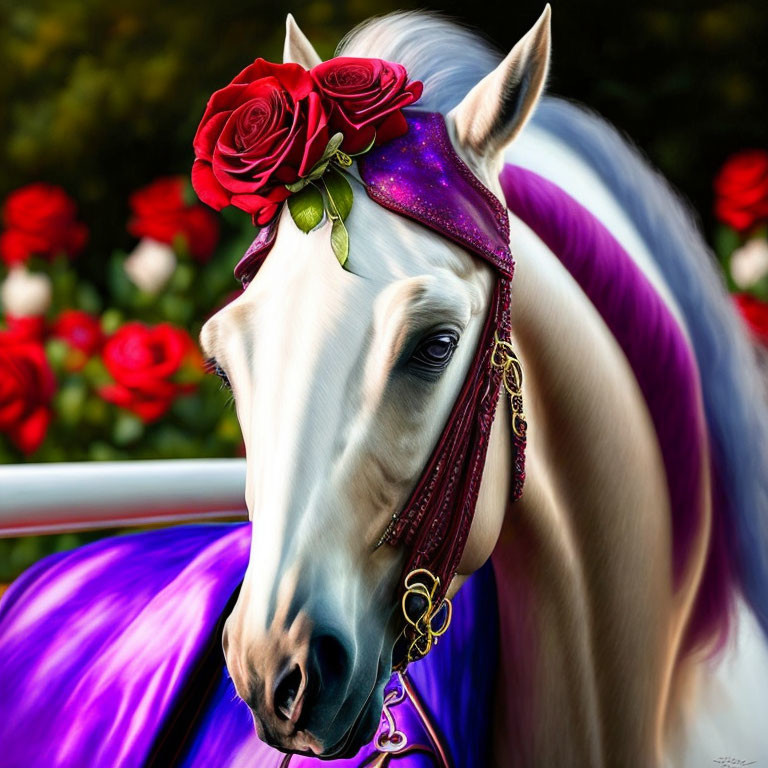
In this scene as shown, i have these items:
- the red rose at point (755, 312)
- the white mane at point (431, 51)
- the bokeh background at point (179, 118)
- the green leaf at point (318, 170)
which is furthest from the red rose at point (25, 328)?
the red rose at point (755, 312)

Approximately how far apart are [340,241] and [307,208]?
0.04 meters

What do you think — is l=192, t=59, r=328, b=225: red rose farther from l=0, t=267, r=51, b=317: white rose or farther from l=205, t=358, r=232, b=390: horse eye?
l=0, t=267, r=51, b=317: white rose

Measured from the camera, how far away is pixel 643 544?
23.3 inches

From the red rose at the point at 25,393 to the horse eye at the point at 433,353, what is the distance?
2.51 ft

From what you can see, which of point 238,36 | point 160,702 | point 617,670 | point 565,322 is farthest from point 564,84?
point 160,702

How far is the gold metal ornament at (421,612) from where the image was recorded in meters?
0.47

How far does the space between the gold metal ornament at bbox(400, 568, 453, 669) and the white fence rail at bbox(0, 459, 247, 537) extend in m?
0.36

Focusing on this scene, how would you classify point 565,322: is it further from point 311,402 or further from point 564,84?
point 564,84

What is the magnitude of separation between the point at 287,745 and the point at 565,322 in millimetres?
319

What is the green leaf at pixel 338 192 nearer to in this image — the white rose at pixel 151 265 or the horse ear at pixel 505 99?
the horse ear at pixel 505 99

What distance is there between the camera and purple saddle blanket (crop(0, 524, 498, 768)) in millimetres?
588

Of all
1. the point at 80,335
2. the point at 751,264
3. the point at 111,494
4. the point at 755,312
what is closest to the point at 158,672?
the point at 111,494

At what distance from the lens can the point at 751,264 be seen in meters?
1.20

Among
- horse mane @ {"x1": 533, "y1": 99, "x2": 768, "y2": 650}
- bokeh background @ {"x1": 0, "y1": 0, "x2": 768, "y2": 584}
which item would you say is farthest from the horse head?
bokeh background @ {"x1": 0, "y1": 0, "x2": 768, "y2": 584}
